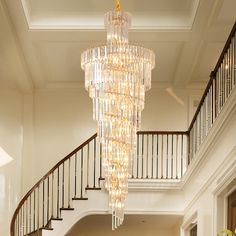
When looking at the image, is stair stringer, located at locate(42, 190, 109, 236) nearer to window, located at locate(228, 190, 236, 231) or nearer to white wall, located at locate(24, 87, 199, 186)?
white wall, located at locate(24, 87, 199, 186)

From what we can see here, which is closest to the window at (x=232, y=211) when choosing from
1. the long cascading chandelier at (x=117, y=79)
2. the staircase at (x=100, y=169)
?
the staircase at (x=100, y=169)

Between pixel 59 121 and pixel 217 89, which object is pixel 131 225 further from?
pixel 217 89

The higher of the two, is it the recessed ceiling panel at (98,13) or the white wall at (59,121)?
the recessed ceiling panel at (98,13)

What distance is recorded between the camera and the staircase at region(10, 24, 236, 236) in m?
8.73

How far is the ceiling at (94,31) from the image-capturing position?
11047mm

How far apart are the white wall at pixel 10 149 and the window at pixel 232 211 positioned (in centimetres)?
597

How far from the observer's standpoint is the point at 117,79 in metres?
8.65

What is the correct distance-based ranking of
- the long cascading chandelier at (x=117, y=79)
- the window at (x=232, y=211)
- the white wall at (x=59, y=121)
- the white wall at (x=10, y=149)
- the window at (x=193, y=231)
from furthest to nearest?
the white wall at (x=59, y=121) < the white wall at (x=10, y=149) < the window at (x=193, y=231) < the window at (x=232, y=211) < the long cascading chandelier at (x=117, y=79)

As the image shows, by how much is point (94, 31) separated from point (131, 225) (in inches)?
218

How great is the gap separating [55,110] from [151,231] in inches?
153

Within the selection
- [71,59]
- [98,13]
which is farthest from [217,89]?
[71,59]

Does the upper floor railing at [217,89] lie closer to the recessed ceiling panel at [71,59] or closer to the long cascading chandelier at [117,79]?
the long cascading chandelier at [117,79]

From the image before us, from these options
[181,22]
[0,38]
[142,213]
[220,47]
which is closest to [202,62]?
[220,47]

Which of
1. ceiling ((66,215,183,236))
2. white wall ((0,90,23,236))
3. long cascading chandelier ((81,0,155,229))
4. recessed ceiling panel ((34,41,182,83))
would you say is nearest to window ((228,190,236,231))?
long cascading chandelier ((81,0,155,229))
